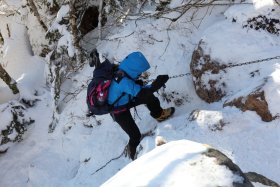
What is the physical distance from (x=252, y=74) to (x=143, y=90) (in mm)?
1540

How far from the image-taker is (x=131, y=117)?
5.10 metres

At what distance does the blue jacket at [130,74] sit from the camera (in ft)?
14.7

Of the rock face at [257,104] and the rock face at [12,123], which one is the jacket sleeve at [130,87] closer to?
the rock face at [257,104]

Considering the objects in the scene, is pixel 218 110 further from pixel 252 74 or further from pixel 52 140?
pixel 52 140

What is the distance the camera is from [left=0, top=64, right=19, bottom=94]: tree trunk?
28.2 feet

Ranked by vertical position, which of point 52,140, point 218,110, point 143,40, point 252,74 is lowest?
point 52,140

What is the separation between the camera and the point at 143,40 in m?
7.02

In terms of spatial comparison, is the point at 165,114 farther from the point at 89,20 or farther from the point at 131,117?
the point at 89,20

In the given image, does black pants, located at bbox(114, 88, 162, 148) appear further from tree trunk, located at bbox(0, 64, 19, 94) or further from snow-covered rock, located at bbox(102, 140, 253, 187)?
tree trunk, located at bbox(0, 64, 19, 94)

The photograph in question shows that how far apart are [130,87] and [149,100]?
2.25 ft

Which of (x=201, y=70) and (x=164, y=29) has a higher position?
(x=164, y=29)

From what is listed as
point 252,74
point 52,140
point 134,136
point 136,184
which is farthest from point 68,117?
point 136,184

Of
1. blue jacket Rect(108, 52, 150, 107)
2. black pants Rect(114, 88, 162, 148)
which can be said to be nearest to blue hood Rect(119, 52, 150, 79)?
blue jacket Rect(108, 52, 150, 107)

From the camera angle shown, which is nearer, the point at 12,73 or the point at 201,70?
the point at 201,70
